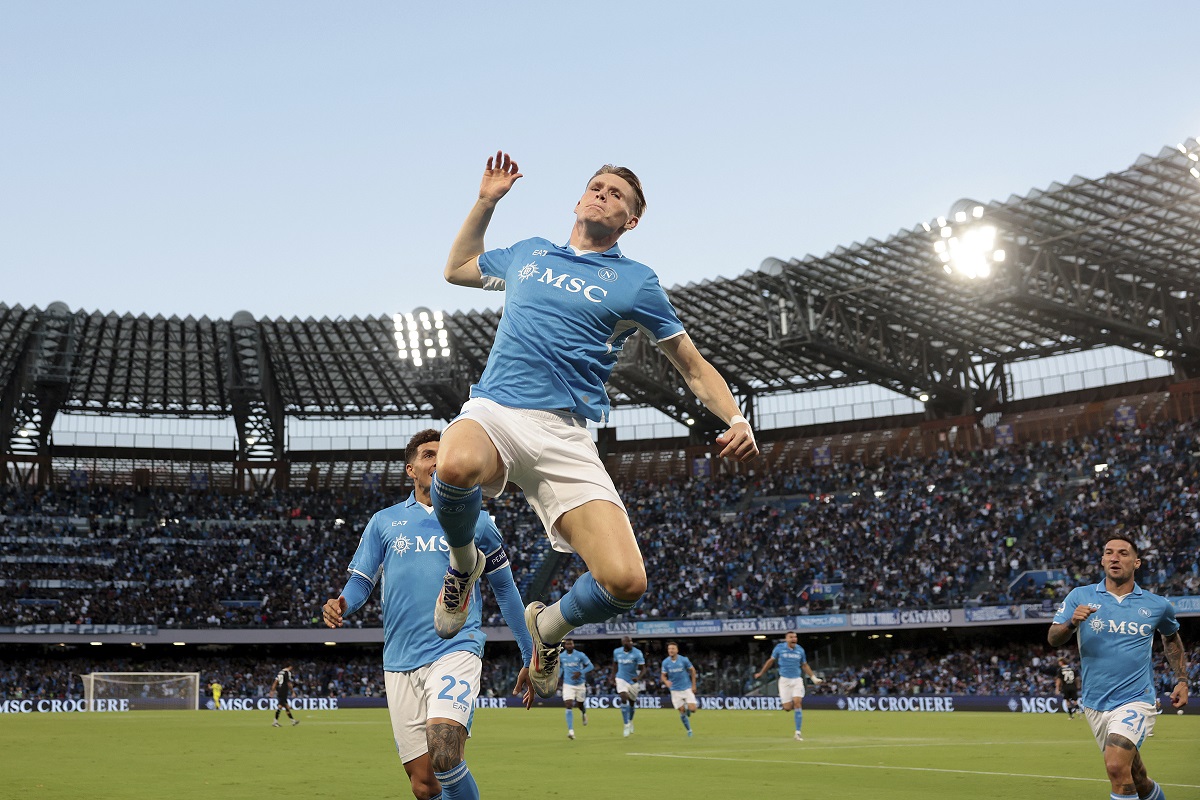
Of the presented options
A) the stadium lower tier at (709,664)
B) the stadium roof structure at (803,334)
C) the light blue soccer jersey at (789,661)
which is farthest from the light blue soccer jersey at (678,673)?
the stadium roof structure at (803,334)

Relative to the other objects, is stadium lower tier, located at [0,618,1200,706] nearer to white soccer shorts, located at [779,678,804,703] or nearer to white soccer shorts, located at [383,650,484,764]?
white soccer shorts, located at [779,678,804,703]

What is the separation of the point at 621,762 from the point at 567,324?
14.2 m

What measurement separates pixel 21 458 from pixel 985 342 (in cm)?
4846

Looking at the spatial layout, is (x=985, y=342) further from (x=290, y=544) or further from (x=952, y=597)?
(x=290, y=544)

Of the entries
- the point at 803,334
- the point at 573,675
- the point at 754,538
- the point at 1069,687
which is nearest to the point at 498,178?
the point at 573,675

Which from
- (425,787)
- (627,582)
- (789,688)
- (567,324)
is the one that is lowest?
(789,688)

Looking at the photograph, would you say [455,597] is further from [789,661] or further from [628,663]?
[628,663]

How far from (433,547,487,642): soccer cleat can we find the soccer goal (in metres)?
44.8

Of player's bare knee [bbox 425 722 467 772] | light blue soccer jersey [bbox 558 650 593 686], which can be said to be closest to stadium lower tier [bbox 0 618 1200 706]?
light blue soccer jersey [bbox 558 650 593 686]

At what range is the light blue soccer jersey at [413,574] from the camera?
7484 mm

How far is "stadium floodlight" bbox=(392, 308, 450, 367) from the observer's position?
169 ft

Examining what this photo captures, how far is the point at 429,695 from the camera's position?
7.25 metres

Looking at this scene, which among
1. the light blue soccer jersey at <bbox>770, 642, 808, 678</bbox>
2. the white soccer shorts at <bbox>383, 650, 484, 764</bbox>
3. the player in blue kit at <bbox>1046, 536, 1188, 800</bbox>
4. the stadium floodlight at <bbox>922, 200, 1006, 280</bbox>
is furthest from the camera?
the stadium floodlight at <bbox>922, 200, 1006, 280</bbox>

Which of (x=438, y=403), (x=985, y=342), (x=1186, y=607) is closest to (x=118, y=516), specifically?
(x=438, y=403)
